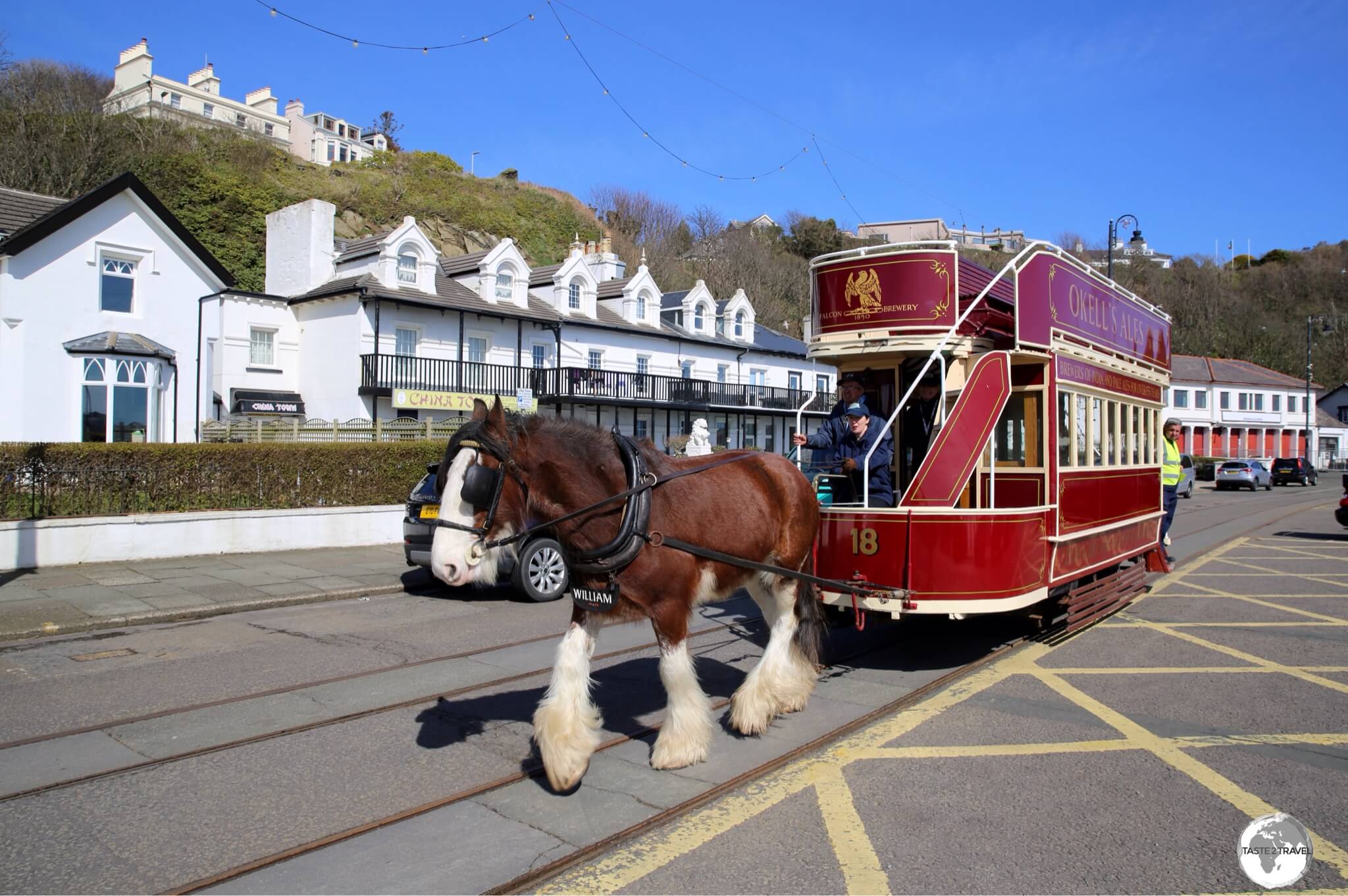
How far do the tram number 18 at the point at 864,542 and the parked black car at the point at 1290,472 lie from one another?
2080 inches

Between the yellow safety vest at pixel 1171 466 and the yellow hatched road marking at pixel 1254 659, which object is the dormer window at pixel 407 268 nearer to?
the yellow safety vest at pixel 1171 466

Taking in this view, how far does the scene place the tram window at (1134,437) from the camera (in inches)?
411

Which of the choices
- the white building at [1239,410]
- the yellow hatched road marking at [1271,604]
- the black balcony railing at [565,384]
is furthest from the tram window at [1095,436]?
the white building at [1239,410]

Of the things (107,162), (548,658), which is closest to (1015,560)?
(548,658)

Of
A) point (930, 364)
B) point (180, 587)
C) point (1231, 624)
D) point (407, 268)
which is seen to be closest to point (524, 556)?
point (180, 587)

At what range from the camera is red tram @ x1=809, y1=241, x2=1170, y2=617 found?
22.3ft

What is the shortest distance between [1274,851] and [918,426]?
4.97 m

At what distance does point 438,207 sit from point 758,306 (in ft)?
75.3

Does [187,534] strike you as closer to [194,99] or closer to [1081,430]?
[1081,430]

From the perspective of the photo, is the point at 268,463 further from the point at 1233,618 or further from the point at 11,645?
the point at 1233,618

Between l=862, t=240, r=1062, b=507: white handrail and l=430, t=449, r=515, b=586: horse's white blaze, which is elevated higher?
l=862, t=240, r=1062, b=507: white handrail

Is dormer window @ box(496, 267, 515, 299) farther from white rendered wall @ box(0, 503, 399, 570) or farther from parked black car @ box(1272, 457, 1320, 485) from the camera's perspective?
parked black car @ box(1272, 457, 1320, 485)

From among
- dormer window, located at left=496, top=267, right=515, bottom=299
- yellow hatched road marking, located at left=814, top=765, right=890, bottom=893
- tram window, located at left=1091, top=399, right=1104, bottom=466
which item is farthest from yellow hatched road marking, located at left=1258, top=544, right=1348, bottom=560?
dormer window, located at left=496, top=267, right=515, bottom=299

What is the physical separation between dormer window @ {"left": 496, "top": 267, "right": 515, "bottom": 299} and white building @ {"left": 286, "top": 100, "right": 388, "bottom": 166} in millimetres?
53799
